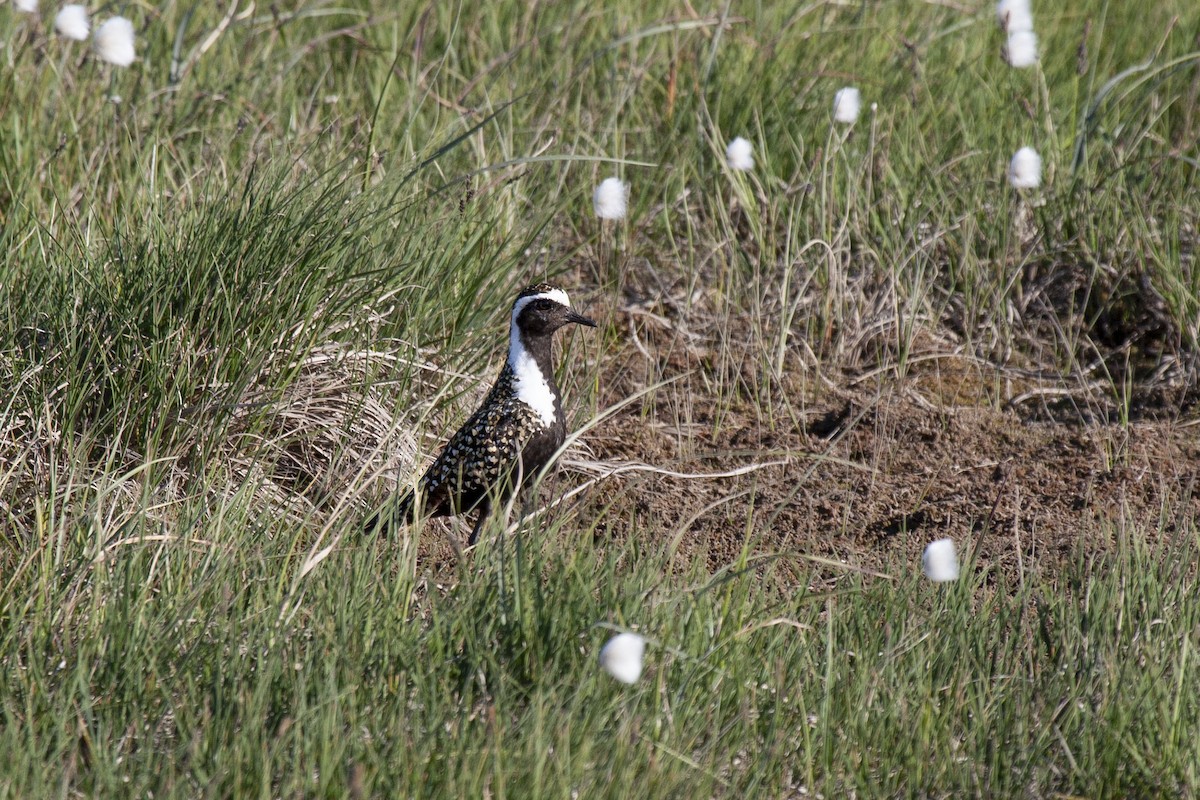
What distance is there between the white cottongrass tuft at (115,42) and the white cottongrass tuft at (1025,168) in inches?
118

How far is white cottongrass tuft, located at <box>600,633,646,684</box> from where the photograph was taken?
2.58 metres

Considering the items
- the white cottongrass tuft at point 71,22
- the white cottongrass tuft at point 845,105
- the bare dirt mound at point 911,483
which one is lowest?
the bare dirt mound at point 911,483

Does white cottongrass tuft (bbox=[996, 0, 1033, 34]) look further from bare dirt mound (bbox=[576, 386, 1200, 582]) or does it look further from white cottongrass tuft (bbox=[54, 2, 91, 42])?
white cottongrass tuft (bbox=[54, 2, 91, 42])

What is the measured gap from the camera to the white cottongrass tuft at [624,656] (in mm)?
2582

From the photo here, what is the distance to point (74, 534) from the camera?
325 centimetres

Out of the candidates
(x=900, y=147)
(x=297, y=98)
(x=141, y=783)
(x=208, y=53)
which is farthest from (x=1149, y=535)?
(x=208, y=53)

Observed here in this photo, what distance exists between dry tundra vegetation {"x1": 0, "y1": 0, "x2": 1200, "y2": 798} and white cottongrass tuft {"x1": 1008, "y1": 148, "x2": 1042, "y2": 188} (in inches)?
0.5

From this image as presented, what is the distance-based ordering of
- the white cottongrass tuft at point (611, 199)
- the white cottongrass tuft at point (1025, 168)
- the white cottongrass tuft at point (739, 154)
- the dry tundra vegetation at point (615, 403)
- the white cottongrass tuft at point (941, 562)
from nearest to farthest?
1. the dry tundra vegetation at point (615, 403)
2. the white cottongrass tuft at point (941, 562)
3. the white cottongrass tuft at point (611, 199)
4. the white cottongrass tuft at point (1025, 168)
5. the white cottongrass tuft at point (739, 154)

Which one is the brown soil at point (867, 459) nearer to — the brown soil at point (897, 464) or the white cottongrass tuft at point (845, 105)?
the brown soil at point (897, 464)

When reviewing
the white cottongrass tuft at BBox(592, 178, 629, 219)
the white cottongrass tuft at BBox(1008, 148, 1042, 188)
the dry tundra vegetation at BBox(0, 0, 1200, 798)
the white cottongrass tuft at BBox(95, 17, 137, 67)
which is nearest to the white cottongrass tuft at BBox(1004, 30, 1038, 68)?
the dry tundra vegetation at BBox(0, 0, 1200, 798)

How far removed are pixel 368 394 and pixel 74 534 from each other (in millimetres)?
1036

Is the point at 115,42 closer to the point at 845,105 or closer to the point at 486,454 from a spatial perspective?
the point at 486,454

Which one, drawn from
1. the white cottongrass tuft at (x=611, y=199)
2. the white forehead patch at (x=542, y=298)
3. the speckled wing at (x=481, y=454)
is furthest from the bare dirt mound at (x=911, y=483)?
the white cottongrass tuft at (x=611, y=199)

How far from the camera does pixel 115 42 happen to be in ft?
15.6
